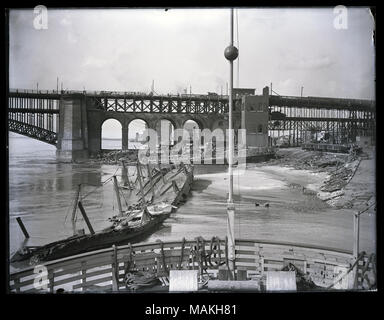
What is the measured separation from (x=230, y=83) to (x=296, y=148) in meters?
1.24

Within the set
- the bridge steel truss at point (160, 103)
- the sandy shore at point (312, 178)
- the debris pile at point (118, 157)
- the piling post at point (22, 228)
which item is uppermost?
the bridge steel truss at point (160, 103)

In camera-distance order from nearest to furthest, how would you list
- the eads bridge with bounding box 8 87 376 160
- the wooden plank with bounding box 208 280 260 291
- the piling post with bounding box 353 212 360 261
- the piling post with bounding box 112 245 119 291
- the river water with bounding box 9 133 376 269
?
the wooden plank with bounding box 208 280 260 291
the piling post with bounding box 112 245 119 291
the piling post with bounding box 353 212 360 261
the river water with bounding box 9 133 376 269
the eads bridge with bounding box 8 87 376 160

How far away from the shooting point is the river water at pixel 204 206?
3844 millimetres

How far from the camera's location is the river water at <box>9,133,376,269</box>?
12.6 ft

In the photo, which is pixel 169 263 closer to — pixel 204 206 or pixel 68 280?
pixel 204 206

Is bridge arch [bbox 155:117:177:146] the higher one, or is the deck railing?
bridge arch [bbox 155:117:177:146]

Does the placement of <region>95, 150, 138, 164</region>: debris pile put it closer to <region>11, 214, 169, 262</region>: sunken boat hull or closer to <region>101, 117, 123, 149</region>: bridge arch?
<region>101, 117, 123, 149</region>: bridge arch

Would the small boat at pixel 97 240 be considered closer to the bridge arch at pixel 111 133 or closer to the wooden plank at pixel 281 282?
the bridge arch at pixel 111 133

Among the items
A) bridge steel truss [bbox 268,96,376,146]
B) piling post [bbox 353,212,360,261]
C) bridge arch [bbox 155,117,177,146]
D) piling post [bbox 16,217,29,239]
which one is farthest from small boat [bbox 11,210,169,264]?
piling post [bbox 353,212,360,261]

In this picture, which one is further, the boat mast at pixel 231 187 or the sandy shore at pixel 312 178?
the sandy shore at pixel 312 178

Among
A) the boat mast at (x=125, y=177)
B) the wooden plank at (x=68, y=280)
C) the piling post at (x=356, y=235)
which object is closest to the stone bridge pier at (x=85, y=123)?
the boat mast at (x=125, y=177)

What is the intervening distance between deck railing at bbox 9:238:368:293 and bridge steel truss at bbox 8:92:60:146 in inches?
60.0

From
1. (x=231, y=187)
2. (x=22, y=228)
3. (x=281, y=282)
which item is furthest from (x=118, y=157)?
(x=281, y=282)
